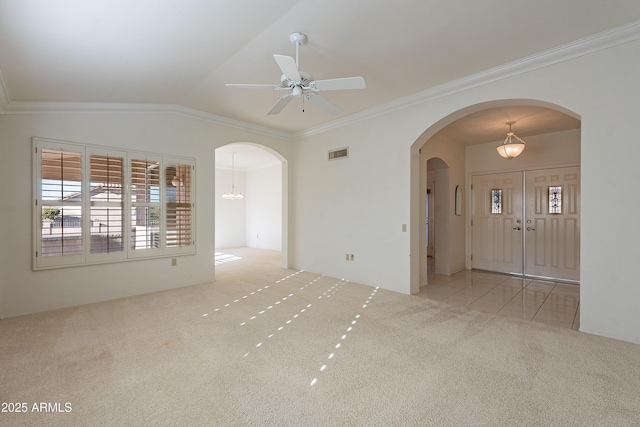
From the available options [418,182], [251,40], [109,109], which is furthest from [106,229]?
[418,182]

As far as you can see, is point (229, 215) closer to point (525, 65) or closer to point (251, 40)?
point (251, 40)

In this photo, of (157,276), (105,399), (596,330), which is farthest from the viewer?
(157,276)

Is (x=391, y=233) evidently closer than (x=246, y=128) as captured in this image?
Yes

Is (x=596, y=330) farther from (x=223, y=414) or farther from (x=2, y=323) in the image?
(x=2, y=323)

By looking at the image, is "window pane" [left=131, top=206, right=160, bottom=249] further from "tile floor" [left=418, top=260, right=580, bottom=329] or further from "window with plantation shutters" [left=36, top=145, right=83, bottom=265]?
"tile floor" [left=418, top=260, right=580, bottom=329]

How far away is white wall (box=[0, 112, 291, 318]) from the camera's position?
11.8ft

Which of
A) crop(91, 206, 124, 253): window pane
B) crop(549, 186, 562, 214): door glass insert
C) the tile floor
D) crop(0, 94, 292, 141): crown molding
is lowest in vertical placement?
the tile floor

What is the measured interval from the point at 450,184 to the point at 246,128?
4.31 metres

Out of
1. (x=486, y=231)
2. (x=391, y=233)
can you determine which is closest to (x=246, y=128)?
→ (x=391, y=233)

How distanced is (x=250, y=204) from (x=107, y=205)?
21.2 ft

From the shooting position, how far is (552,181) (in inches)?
223

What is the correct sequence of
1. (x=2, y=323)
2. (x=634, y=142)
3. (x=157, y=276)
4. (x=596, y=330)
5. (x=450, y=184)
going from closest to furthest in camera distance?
(x=634, y=142) → (x=596, y=330) → (x=2, y=323) → (x=157, y=276) → (x=450, y=184)

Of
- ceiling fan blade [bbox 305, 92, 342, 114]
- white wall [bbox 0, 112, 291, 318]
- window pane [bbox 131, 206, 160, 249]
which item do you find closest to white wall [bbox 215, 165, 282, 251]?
white wall [bbox 0, 112, 291, 318]

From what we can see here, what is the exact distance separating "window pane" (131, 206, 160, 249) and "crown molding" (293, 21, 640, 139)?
3850mm
